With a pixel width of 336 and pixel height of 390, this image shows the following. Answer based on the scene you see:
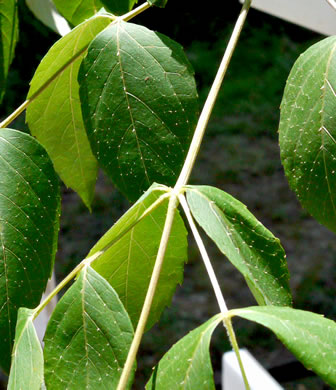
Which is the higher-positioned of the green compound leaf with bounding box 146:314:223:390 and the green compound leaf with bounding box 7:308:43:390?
the green compound leaf with bounding box 146:314:223:390

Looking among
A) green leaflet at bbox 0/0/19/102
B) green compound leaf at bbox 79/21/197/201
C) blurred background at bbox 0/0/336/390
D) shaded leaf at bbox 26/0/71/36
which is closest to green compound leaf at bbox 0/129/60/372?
green compound leaf at bbox 79/21/197/201

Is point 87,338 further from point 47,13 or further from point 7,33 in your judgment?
point 47,13

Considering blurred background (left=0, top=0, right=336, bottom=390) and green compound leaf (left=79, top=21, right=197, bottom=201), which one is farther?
blurred background (left=0, top=0, right=336, bottom=390)

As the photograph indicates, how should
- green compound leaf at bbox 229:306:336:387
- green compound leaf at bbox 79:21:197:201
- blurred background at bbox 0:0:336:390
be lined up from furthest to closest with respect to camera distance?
blurred background at bbox 0:0:336:390 → green compound leaf at bbox 79:21:197:201 → green compound leaf at bbox 229:306:336:387

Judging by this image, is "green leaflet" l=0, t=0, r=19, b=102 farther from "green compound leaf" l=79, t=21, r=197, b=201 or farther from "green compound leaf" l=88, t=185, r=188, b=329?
"green compound leaf" l=88, t=185, r=188, b=329

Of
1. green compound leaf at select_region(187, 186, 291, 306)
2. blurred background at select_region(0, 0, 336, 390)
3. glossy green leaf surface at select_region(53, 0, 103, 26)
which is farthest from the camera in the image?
blurred background at select_region(0, 0, 336, 390)

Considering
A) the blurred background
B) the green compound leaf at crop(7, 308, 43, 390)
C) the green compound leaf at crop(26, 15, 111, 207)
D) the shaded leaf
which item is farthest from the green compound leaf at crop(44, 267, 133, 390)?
the blurred background

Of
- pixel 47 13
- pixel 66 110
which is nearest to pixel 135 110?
pixel 66 110

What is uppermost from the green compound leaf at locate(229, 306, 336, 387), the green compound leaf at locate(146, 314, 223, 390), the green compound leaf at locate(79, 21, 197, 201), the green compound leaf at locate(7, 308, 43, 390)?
the green compound leaf at locate(79, 21, 197, 201)
